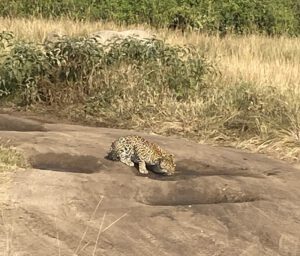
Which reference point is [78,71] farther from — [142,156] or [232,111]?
[142,156]

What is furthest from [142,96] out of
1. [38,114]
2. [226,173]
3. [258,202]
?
[258,202]

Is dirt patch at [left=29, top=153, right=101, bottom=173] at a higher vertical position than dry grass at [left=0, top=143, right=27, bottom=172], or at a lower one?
lower

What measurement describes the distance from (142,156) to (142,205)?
1.06 meters

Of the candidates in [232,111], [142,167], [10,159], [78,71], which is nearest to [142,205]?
[142,167]

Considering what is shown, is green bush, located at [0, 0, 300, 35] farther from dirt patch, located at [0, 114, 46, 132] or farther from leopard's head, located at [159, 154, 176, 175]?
leopard's head, located at [159, 154, 176, 175]

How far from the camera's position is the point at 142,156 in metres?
6.16

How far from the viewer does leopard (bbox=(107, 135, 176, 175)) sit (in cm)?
616

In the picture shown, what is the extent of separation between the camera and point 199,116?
868cm

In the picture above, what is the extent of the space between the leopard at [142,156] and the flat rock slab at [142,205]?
0.09 meters

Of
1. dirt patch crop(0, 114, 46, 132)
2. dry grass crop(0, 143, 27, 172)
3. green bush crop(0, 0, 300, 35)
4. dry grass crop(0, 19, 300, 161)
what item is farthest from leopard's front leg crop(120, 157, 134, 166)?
green bush crop(0, 0, 300, 35)

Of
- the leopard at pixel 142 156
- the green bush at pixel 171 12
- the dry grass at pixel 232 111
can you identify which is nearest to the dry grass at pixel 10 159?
the leopard at pixel 142 156

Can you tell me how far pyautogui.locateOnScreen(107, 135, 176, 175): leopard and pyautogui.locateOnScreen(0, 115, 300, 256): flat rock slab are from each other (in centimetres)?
9

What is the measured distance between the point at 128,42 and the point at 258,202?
17.6 ft

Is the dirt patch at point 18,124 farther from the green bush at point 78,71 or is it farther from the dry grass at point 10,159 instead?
the dry grass at point 10,159
